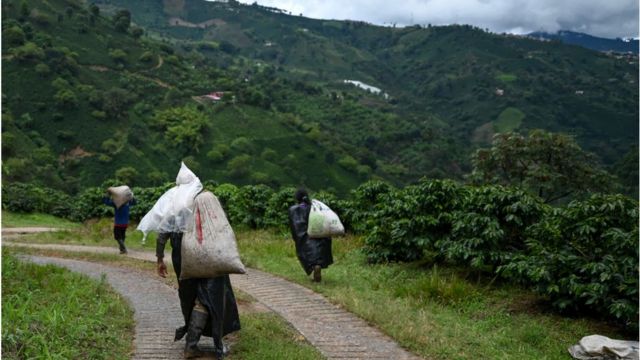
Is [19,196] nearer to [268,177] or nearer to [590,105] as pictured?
[268,177]

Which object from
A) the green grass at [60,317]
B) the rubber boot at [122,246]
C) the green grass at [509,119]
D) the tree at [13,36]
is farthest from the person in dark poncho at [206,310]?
the green grass at [509,119]

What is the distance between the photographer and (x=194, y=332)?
201 inches

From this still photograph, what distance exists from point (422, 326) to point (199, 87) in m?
73.8

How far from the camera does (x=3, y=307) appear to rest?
565cm

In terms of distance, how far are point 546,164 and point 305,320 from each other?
19645 mm

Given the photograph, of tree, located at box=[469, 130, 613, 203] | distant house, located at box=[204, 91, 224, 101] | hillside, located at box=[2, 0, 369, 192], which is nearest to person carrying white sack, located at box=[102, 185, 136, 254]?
tree, located at box=[469, 130, 613, 203]

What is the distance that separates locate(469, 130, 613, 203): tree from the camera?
77.0 ft

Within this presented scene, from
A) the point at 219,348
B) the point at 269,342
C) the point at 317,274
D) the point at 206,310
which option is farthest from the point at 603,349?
the point at 317,274

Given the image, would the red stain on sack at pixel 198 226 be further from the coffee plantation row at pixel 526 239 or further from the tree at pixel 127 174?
the tree at pixel 127 174

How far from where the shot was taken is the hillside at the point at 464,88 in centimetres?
9712

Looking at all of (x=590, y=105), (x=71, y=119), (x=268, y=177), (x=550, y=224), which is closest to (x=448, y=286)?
(x=550, y=224)

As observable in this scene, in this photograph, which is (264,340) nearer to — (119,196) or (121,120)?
(119,196)

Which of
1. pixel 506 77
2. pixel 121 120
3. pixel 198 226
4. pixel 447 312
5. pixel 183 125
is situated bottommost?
pixel 447 312

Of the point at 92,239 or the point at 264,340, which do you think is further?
the point at 92,239
